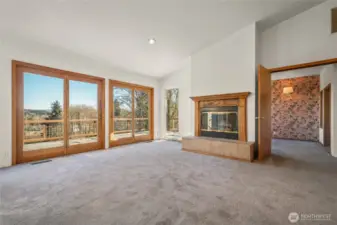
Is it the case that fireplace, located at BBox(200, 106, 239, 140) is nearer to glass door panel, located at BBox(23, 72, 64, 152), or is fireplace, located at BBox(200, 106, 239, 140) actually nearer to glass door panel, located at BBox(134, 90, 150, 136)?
glass door panel, located at BBox(134, 90, 150, 136)

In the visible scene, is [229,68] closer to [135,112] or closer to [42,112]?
[135,112]

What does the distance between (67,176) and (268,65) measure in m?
4.71

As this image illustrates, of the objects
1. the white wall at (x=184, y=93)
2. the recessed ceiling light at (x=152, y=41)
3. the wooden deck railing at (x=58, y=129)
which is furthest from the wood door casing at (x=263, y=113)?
the wooden deck railing at (x=58, y=129)

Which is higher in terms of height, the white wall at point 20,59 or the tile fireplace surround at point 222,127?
the white wall at point 20,59

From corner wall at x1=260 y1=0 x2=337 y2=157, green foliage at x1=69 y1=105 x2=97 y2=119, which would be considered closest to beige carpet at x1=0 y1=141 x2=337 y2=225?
green foliage at x1=69 y1=105 x2=97 y2=119

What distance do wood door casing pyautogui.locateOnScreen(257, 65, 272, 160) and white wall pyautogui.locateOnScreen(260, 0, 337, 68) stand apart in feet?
1.76

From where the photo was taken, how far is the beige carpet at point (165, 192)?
Answer: 62.9 inches

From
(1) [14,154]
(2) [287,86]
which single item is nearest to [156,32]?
(1) [14,154]

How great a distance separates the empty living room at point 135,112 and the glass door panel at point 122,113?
38mm

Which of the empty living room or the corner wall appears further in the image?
the corner wall

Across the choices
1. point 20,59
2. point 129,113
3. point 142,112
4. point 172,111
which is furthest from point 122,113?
point 20,59

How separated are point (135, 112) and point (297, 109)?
5.78 metres

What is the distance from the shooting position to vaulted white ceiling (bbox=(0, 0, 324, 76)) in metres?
2.73

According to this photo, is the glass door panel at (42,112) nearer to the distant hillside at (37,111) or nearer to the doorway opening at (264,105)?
the distant hillside at (37,111)
